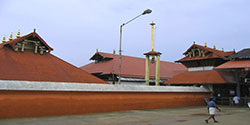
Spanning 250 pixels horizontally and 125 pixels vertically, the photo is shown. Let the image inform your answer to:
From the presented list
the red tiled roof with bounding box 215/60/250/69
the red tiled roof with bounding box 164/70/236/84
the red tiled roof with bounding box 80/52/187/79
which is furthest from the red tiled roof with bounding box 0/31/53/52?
the red tiled roof with bounding box 215/60/250/69

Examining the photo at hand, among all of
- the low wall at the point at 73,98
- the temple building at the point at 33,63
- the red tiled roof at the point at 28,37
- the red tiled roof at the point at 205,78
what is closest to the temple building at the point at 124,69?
the red tiled roof at the point at 205,78

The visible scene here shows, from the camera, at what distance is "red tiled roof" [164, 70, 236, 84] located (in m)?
21.8

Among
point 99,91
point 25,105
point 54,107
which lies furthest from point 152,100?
point 25,105

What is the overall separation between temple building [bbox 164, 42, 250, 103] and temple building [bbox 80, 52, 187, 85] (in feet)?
13.5

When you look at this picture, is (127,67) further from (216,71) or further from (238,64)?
(238,64)

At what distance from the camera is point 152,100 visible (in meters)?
17.6

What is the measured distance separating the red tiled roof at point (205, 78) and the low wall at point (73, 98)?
4.95 metres

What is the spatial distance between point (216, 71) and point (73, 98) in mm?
16300

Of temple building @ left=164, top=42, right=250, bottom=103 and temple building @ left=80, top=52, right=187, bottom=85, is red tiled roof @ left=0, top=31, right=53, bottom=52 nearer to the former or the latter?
temple building @ left=80, top=52, right=187, bottom=85

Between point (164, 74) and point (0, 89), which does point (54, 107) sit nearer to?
point (0, 89)

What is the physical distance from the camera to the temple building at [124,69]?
26.2 meters

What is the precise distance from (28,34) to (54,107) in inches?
337

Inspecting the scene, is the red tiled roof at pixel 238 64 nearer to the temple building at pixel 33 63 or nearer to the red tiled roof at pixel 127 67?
the red tiled roof at pixel 127 67

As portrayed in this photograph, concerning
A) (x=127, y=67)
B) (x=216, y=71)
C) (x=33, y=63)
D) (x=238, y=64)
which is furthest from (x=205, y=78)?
(x=33, y=63)
